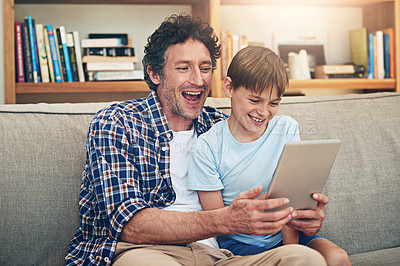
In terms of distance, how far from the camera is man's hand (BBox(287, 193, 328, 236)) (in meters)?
0.94

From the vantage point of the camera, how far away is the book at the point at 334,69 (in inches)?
84.8

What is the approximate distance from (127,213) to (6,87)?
44.1 inches

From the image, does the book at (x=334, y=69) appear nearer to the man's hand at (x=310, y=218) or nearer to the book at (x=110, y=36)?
the book at (x=110, y=36)

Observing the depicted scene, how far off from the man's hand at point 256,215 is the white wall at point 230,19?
1290 mm

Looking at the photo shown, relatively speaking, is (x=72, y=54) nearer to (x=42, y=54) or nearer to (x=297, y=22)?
(x=42, y=54)

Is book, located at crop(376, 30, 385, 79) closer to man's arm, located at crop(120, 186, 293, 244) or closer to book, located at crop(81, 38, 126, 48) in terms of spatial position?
book, located at crop(81, 38, 126, 48)

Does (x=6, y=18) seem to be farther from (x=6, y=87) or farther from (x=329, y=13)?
(x=329, y=13)

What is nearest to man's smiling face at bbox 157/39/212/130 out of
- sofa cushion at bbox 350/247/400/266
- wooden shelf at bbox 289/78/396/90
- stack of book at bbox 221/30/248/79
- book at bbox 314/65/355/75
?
sofa cushion at bbox 350/247/400/266

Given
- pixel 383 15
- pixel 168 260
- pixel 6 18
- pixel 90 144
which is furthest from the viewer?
pixel 383 15

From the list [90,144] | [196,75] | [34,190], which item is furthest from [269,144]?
[34,190]

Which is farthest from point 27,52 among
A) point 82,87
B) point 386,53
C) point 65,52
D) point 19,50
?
point 386,53

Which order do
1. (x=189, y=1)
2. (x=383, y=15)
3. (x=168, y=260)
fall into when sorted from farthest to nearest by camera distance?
(x=383, y=15)
(x=189, y=1)
(x=168, y=260)

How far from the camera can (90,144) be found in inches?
42.5

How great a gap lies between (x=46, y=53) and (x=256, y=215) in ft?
4.39
